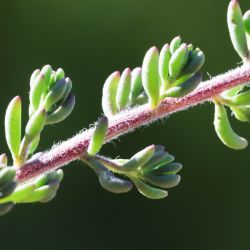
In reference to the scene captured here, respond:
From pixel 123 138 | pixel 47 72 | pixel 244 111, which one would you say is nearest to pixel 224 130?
pixel 244 111

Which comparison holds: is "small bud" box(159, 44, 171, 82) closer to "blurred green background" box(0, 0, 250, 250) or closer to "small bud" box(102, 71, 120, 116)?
"small bud" box(102, 71, 120, 116)

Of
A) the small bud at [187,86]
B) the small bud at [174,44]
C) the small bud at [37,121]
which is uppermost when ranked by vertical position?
the small bud at [174,44]

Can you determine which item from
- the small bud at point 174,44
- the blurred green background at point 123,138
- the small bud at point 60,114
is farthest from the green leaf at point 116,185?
the blurred green background at point 123,138

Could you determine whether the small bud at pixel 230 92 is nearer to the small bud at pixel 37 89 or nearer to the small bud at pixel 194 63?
the small bud at pixel 194 63

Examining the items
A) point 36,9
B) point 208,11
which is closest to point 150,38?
point 208,11

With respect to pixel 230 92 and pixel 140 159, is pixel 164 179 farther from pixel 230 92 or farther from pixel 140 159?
pixel 230 92

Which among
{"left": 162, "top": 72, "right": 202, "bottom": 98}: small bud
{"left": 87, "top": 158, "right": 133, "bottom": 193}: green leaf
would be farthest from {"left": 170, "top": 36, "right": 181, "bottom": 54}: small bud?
{"left": 87, "top": 158, "right": 133, "bottom": 193}: green leaf
